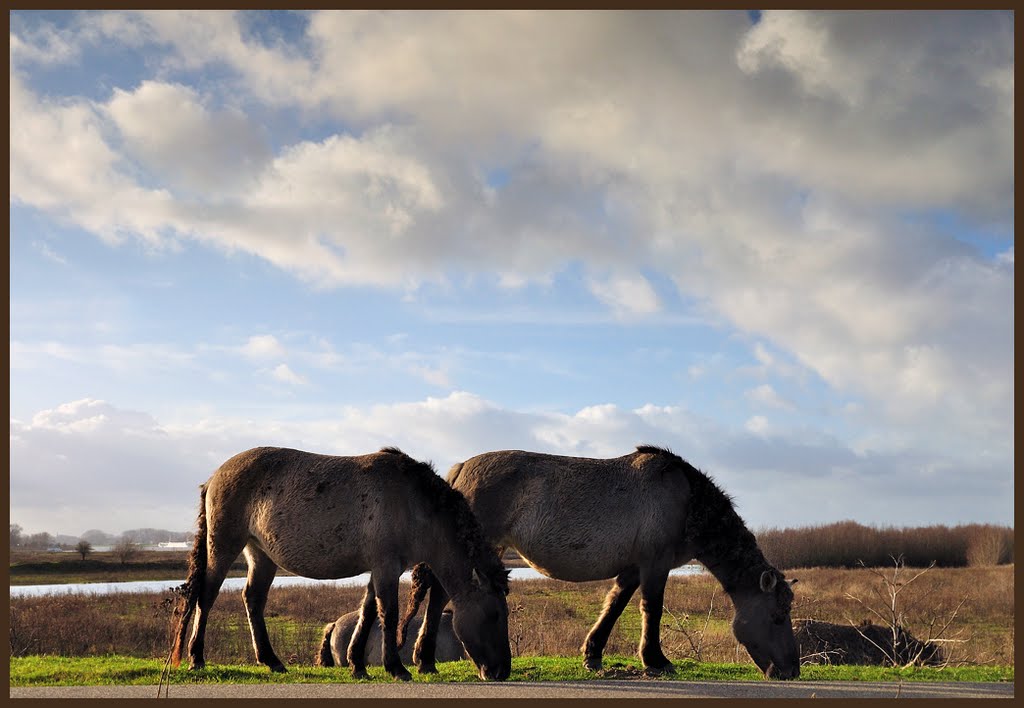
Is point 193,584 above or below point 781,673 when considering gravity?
above

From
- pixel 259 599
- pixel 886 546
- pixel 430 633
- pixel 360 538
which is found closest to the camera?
pixel 360 538

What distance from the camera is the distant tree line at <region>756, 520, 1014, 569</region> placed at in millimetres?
55031

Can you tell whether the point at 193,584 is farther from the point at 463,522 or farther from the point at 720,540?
the point at 720,540

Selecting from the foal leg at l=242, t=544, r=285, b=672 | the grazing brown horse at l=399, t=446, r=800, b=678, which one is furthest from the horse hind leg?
the grazing brown horse at l=399, t=446, r=800, b=678

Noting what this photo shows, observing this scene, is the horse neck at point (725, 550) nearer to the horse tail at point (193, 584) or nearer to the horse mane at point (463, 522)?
the horse mane at point (463, 522)

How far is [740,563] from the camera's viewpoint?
13.3m

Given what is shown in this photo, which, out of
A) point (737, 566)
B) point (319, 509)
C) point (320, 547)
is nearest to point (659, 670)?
point (737, 566)

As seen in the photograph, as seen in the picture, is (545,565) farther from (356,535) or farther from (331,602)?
(331,602)

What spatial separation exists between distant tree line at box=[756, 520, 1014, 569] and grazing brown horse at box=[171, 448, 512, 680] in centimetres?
4325

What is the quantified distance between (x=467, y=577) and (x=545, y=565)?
1.60 metres

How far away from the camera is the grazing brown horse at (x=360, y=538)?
11.8 m

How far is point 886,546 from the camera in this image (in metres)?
58.2

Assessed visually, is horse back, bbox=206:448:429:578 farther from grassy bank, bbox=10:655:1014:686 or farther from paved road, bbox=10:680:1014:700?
paved road, bbox=10:680:1014:700

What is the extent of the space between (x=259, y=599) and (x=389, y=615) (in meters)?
2.58
